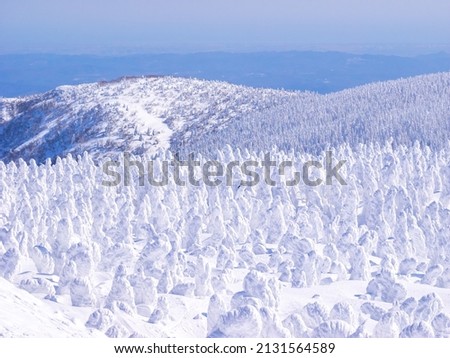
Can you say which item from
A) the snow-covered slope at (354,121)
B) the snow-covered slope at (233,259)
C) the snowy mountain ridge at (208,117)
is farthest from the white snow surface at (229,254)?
the snowy mountain ridge at (208,117)

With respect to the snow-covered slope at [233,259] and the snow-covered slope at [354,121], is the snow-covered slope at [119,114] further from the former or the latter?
the snow-covered slope at [233,259]

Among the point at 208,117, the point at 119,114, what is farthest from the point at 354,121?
the point at 119,114

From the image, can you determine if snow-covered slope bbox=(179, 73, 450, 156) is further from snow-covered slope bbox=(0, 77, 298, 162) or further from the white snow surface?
the white snow surface

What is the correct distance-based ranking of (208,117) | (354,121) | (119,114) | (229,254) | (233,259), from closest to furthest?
1. (229,254)
2. (233,259)
3. (354,121)
4. (208,117)
5. (119,114)

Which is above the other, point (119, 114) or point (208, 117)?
point (208, 117)

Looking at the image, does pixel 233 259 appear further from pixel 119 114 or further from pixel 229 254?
pixel 119 114

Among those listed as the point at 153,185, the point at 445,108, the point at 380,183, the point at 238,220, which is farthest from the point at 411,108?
the point at 238,220

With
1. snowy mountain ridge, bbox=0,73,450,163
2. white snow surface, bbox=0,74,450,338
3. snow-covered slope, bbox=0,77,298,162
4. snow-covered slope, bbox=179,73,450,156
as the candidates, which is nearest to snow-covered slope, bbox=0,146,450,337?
white snow surface, bbox=0,74,450,338

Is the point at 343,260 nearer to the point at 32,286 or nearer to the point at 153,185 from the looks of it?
the point at 32,286
